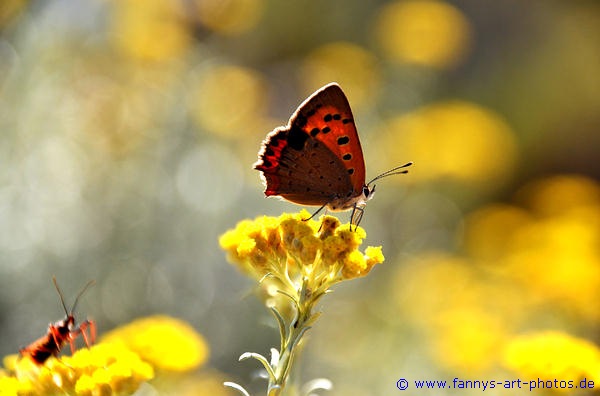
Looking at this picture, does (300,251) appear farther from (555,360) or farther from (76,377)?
(555,360)

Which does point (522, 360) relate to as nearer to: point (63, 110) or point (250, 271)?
point (250, 271)

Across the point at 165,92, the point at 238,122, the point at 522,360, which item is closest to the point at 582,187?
the point at 238,122

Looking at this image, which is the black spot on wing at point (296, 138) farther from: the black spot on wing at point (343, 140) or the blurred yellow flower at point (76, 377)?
the blurred yellow flower at point (76, 377)

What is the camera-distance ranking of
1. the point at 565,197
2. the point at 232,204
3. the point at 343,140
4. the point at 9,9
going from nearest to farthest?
the point at 343,140
the point at 9,9
the point at 232,204
the point at 565,197

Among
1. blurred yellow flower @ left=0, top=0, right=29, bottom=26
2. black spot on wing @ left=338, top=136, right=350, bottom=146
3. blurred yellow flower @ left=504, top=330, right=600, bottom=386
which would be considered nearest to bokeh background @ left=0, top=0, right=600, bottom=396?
blurred yellow flower @ left=0, top=0, right=29, bottom=26

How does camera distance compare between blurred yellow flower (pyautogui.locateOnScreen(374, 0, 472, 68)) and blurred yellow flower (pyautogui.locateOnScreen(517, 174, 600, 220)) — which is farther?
blurred yellow flower (pyautogui.locateOnScreen(517, 174, 600, 220))

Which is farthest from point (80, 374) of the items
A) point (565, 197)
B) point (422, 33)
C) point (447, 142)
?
point (565, 197)

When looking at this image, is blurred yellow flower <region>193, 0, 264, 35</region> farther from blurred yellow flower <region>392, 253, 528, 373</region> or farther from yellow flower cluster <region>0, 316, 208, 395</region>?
yellow flower cluster <region>0, 316, 208, 395</region>
